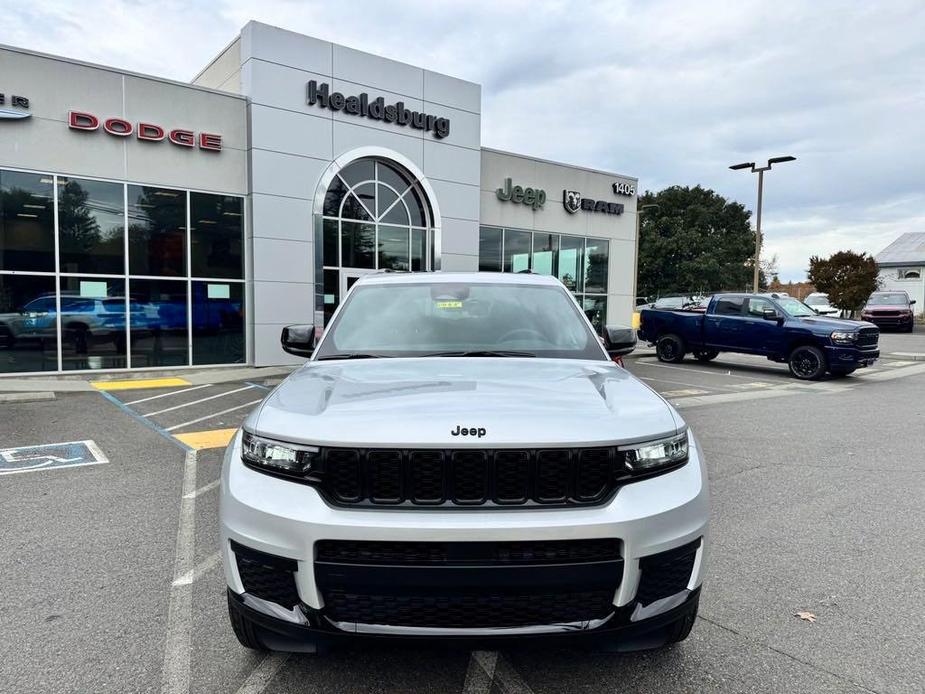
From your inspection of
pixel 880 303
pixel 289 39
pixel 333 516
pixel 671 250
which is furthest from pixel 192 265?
pixel 671 250

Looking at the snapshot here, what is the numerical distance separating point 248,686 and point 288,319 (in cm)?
1308

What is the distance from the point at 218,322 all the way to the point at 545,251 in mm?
10894

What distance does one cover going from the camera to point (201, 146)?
14.0 meters

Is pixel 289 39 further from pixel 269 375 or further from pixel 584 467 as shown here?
pixel 584 467

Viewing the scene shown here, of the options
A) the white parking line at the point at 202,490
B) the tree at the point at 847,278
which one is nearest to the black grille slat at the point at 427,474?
the white parking line at the point at 202,490

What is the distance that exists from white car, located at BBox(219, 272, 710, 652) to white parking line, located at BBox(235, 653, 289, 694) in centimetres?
23

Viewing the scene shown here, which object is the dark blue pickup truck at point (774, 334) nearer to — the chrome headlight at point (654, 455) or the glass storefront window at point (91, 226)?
the chrome headlight at point (654, 455)

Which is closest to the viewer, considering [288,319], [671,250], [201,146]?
[201,146]

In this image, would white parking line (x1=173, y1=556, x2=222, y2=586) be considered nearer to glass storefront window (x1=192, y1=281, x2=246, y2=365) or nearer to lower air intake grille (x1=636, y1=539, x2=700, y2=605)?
lower air intake grille (x1=636, y1=539, x2=700, y2=605)

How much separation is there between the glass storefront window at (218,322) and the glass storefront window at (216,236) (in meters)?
0.34

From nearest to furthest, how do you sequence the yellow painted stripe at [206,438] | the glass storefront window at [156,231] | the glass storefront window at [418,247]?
the yellow painted stripe at [206,438], the glass storefront window at [156,231], the glass storefront window at [418,247]

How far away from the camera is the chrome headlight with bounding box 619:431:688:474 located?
2291mm

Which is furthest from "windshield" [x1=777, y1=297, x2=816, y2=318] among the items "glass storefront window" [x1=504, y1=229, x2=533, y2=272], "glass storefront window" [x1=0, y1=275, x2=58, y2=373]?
"glass storefront window" [x1=0, y1=275, x2=58, y2=373]

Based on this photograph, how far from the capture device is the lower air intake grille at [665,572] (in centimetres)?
218
